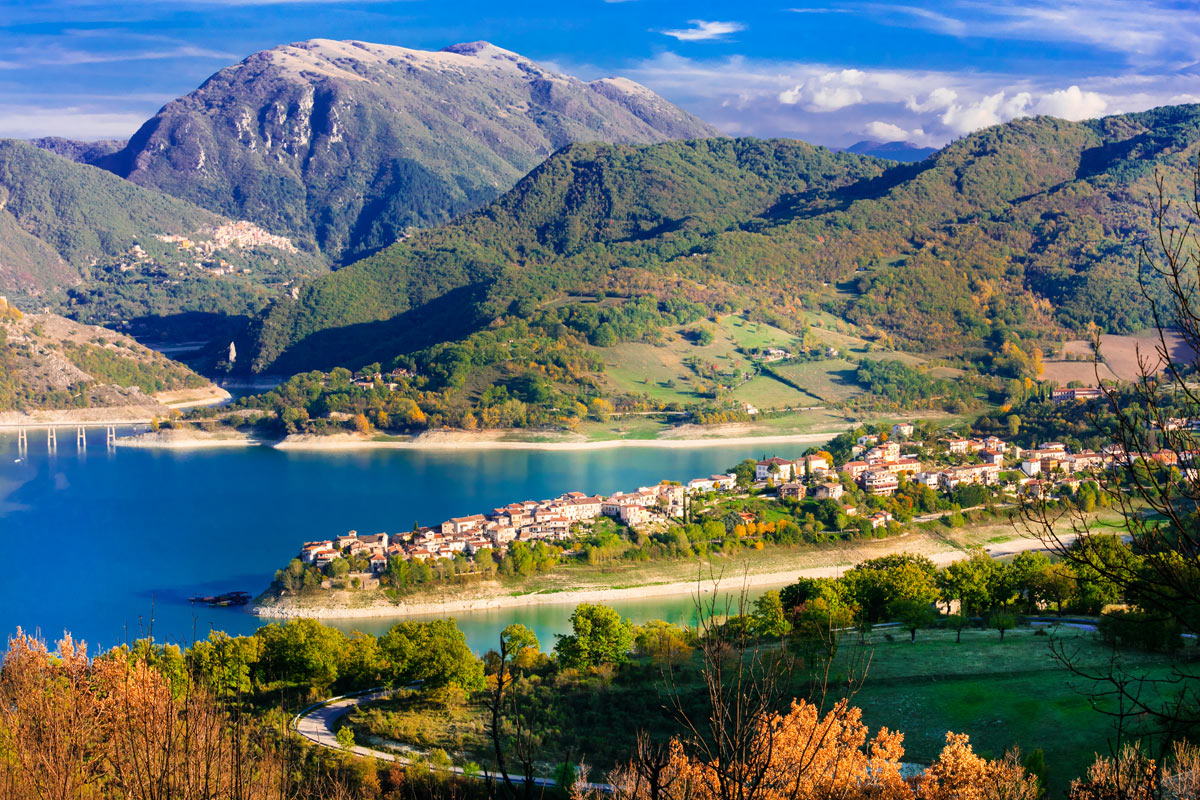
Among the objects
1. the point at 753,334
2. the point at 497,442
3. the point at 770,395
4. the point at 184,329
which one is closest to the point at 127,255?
the point at 184,329

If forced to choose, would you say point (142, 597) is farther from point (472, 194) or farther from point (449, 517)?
point (472, 194)

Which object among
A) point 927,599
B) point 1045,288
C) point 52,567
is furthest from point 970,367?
point 52,567

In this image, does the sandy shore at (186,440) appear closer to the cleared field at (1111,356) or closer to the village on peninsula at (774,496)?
the village on peninsula at (774,496)

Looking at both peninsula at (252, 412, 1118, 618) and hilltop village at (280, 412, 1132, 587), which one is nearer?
peninsula at (252, 412, 1118, 618)

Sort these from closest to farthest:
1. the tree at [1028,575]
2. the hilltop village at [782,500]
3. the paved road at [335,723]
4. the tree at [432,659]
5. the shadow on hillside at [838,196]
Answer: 1. the paved road at [335,723]
2. the tree at [432,659]
3. the tree at [1028,575]
4. the hilltop village at [782,500]
5. the shadow on hillside at [838,196]

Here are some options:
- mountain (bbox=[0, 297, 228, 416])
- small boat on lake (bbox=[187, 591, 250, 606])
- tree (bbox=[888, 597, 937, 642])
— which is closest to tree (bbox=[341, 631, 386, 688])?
small boat on lake (bbox=[187, 591, 250, 606])

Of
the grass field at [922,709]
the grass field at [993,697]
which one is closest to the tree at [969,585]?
the grass field at [993,697]

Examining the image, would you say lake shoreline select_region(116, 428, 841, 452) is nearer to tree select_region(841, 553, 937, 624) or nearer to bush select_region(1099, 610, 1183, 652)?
tree select_region(841, 553, 937, 624)
